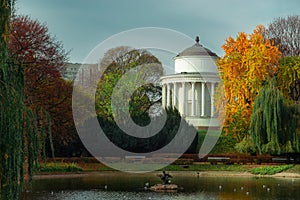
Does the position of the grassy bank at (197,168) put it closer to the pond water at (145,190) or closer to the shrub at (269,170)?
the shrub at (269,170)

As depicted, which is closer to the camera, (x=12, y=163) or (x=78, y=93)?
(x=12, y=163)

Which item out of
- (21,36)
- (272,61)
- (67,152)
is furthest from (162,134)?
(21,36)

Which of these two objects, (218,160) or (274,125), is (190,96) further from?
(274,125)

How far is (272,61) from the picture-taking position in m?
36.1

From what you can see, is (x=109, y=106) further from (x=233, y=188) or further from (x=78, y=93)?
(x=233, y=188)

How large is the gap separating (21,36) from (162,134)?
12.2m

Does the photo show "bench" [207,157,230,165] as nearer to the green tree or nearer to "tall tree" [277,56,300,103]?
the green tree

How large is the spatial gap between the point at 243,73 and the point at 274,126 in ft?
21.2

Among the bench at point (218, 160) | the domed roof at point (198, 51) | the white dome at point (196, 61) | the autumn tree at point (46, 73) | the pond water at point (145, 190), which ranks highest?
the domed roof at point (198, 51)

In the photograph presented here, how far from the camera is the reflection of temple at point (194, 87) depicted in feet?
163

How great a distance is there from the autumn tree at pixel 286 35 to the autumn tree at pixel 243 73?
8.63 metres

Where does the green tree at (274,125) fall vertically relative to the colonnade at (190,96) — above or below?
below

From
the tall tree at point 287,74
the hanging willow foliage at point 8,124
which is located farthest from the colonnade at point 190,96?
the hanging willow foliage at point 8,124

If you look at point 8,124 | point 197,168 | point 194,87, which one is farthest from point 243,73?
point 8,124
